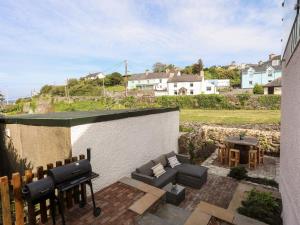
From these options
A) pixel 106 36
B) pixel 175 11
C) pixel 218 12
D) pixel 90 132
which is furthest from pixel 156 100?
pixel 90 132

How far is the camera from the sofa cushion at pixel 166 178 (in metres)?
7.30

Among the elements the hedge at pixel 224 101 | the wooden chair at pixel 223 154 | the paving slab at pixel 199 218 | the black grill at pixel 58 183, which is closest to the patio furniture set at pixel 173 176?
the paving slab at pixel 199 218

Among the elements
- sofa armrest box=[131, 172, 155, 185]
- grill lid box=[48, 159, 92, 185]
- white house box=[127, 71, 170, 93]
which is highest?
white house box=[127, 71, 170, 93]

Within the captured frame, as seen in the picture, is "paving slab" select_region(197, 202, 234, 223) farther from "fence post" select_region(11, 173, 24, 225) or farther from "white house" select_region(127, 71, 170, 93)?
"white house" select_region(127, 71, 170, 93)

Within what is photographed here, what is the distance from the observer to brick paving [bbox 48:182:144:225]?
4.52 metres

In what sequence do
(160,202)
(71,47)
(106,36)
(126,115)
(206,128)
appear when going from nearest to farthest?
(160,202) → (126,115) → (206,128) → (71,47) → (106,36)

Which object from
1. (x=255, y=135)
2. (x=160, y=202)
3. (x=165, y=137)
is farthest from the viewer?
(x=255, y=135)

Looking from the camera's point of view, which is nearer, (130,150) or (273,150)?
(130,150)

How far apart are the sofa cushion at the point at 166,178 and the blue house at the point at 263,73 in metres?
58.4

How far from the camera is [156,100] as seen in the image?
38.5 m

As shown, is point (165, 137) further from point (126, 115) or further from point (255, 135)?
point (255, 135)

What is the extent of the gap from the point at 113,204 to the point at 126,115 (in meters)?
3.17

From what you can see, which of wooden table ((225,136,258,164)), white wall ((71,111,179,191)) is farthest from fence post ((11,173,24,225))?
wooden table ((225,136,258,164))

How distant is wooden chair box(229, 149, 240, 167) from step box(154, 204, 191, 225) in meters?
6.29
